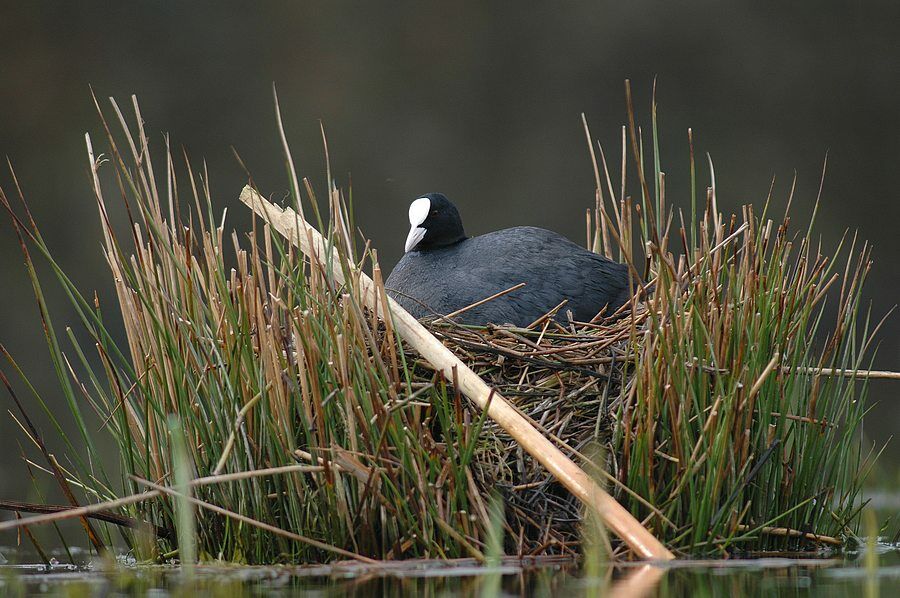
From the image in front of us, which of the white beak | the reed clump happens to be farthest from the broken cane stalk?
the white beak

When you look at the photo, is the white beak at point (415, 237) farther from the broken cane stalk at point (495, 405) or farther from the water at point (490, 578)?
the water at point (490, 578)

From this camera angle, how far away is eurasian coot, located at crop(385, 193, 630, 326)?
4082mm

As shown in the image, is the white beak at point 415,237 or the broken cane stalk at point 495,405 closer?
the broken cane stalk at point 495,405

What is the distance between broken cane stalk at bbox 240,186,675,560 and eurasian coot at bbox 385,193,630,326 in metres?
0.56

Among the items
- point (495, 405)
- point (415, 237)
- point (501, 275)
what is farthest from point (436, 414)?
point (415, 237)

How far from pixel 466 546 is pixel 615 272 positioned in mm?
1748

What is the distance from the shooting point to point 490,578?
226cm

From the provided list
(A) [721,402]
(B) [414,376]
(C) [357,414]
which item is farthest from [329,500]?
(A) [721,402]

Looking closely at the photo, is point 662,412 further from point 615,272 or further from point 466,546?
point 615,272

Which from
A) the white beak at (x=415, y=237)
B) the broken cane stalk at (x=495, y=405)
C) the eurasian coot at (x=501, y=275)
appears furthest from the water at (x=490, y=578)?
the white beak at (x=415, y=237)

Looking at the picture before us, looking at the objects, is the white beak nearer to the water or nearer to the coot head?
the coot head

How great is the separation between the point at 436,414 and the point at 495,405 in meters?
0.24

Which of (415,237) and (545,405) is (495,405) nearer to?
(545,405)

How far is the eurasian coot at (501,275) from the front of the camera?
4.08m
